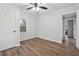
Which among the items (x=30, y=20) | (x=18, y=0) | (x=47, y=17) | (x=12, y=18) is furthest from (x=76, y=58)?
(x=30, y=20)

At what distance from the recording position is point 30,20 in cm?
644

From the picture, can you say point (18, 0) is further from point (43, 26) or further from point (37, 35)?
point (37, 35)

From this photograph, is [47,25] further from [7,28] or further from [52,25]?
Answer: [7,28]

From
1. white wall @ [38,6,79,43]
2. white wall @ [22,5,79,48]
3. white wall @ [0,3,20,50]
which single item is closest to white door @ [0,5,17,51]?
white wall @ [0,3,20,50]

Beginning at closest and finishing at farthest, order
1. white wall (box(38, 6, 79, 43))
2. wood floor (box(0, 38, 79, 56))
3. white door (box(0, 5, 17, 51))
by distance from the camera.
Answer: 1. wood floor (box(0, 38, 79, 56))
2. white door (box(0, 5, 17, 51))
3. white wall (box(38, 6, 79, 43))

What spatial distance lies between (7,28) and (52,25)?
10.2ft

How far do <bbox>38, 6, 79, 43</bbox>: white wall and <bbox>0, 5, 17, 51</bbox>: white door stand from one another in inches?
105

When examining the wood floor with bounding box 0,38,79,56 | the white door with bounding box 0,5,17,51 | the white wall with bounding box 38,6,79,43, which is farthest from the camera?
the white wall with bounding box 38,6,79,43

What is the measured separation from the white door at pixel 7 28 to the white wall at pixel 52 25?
Answer: 2.67 metres

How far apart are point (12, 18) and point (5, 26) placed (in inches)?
22.4

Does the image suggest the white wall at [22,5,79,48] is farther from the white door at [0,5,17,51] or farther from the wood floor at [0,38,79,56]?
the white door at [0,5,17,51]

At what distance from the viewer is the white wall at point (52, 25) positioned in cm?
460

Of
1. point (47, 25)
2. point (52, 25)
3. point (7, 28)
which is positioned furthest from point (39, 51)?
point (47, 25)

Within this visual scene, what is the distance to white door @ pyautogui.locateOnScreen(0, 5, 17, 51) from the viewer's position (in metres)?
3.27
